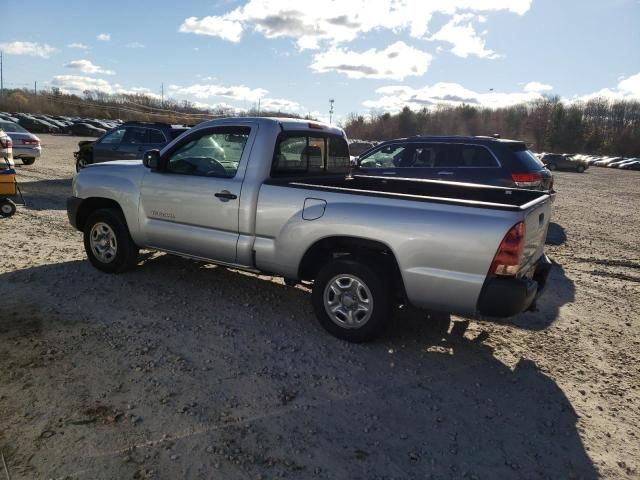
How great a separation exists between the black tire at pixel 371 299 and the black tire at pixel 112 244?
247 centimetres

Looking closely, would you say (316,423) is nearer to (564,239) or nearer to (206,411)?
(206,411)

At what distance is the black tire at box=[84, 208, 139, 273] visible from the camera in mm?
5525

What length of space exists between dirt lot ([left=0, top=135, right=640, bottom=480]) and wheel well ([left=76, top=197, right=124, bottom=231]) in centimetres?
57

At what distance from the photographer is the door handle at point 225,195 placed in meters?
4.64

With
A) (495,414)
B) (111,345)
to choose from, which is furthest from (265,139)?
(495,414)

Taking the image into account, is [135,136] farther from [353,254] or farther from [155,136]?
[353,254]

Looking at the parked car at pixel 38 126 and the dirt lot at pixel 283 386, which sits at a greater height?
the parked car at pixel 38 126

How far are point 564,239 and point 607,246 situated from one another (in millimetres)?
729

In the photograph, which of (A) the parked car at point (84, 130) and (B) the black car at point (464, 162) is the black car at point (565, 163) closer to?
(B) the black car at point (464, 162)

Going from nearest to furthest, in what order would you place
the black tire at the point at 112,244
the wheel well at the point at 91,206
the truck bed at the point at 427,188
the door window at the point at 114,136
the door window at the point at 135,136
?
1. the truck bed at the point at 427,188
2. the black tire at the point at 112,244
3. the wheel well at the point at 91,206
4. the door window at the point at 135,136
5. the door window at the point at 114,136

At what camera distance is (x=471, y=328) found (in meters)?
4.77

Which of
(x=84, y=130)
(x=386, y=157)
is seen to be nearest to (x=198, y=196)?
(x=386, y=157)

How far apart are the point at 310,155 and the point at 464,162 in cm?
418

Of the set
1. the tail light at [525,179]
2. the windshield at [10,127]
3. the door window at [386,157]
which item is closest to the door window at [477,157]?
the tail light at [525,179]
